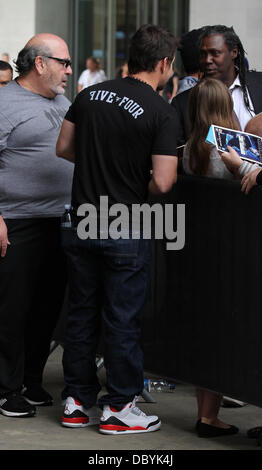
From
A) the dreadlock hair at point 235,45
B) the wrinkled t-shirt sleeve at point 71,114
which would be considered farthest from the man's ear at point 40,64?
the dreadlock hair at point 235,45

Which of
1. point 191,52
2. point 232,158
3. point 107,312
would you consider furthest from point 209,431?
point 191,52

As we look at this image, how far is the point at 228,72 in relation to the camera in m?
5.76

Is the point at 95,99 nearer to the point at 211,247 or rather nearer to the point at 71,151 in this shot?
the point at 71,151

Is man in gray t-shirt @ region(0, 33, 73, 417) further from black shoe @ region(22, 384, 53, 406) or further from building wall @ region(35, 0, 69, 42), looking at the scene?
building wall @ region(35, 0, 69, 42)

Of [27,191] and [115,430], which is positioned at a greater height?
[27,191]

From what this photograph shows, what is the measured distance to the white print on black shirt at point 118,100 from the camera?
4.66 metres

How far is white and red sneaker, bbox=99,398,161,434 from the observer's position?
4.93 meters

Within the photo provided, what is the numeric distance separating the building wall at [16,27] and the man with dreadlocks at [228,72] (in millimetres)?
9750

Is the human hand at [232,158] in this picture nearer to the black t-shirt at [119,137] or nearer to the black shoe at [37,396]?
the black t-shirt at [119,137]

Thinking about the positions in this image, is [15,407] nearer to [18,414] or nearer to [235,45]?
[18,414]

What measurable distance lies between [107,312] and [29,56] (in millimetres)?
1475

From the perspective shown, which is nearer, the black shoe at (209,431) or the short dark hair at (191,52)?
the black shoe at (209,431)

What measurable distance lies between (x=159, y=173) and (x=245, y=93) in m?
1.32

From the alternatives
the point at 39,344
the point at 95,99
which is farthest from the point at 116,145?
the point at 39,344
